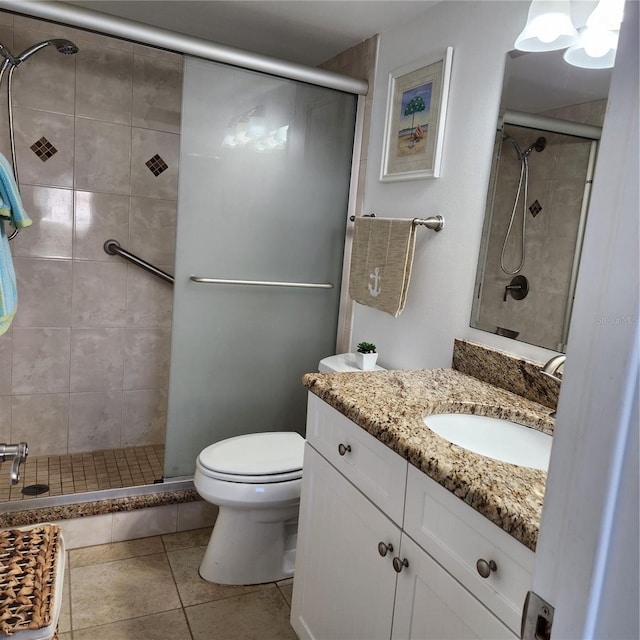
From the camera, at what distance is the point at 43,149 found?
8.09ft

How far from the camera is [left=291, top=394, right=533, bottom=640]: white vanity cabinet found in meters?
0.93

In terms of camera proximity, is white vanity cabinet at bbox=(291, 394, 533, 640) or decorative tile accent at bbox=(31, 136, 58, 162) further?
decorative tile accent at bbox=(31, 136, 58, 162)

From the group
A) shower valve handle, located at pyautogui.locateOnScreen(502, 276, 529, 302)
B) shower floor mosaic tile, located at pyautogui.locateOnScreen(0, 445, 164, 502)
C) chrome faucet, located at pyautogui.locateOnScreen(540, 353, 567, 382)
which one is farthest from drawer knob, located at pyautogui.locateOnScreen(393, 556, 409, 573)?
shower floor mosaic tile, located at pyautogui.locateOnScreen(0, 445, 164, 502)

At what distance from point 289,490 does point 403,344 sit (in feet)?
2.23

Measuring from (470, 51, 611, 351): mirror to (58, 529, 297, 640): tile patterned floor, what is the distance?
3.90ft

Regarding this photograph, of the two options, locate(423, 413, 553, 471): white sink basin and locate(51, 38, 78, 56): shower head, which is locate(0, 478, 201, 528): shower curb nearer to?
locate(423, 413, 553, 471): white sink basin

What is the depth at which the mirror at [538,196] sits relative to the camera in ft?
4.73

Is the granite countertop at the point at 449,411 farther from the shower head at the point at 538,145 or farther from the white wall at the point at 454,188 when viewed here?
the shower head at the point at 538,145

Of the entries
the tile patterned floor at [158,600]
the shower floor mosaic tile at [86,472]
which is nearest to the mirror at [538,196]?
the tile patterned floor at [158,600]

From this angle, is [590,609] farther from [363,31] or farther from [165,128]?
[165,128]

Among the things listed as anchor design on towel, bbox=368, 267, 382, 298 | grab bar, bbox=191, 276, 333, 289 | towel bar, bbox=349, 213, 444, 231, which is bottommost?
grab bar, bbox=191, 276, 333, 289

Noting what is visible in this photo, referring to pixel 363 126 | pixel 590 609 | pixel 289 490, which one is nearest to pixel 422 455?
pixel 590 609

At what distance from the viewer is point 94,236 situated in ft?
8.59

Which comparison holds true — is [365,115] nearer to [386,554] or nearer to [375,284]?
[375,284]
